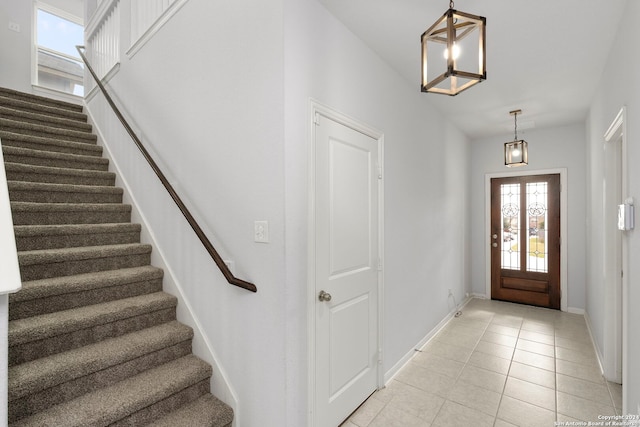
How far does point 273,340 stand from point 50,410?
112 cm

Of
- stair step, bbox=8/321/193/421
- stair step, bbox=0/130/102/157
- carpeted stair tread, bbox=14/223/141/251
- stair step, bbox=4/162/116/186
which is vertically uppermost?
stair step, bbox=0/130/102/157

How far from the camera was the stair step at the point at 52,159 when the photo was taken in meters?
2.55

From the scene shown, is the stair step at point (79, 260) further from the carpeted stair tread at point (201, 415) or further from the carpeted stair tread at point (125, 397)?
the carpeted stair tread at point (201, 415)

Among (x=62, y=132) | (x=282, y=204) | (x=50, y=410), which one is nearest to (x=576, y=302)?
(x=282, y=204)

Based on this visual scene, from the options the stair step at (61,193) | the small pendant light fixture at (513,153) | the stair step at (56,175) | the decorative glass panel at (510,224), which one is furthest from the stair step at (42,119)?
the decorative glass panel at (510,224)

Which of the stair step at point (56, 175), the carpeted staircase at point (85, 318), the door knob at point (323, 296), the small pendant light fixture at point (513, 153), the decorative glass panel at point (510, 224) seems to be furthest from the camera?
the decorative glass panel at point (510, 224)

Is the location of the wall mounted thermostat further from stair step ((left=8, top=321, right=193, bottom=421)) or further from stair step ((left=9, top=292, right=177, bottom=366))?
stair step ((left=9, top=292, right=177, bottom=366))

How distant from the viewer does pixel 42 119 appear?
10.5 feet

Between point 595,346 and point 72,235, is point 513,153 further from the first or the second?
point 72,235

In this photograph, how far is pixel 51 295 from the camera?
183 centimetres

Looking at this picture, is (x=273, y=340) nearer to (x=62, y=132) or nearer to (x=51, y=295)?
(x=51, y=295)

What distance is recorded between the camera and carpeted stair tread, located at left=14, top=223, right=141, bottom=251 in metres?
2.07

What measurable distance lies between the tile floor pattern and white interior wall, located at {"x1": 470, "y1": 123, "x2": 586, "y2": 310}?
1.01 m

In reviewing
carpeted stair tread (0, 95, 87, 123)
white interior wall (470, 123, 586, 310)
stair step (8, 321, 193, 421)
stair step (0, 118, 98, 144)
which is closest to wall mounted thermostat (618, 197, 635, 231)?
stair step (8, 321, 193, 421)
